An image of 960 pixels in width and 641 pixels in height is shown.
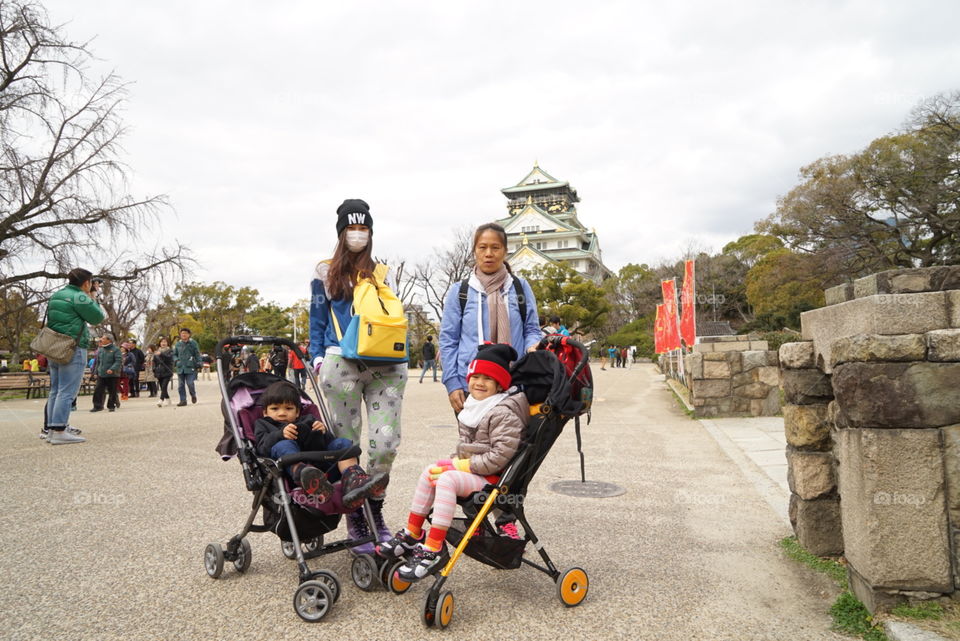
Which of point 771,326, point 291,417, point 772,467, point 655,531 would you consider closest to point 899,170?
point 771,326

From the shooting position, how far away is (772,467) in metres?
5.75

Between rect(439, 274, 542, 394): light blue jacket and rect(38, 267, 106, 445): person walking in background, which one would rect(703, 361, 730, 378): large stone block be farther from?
rect(38, 267, 106, 445): person walking in background

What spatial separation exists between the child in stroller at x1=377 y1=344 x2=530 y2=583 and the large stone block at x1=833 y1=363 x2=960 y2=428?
55.3 inches

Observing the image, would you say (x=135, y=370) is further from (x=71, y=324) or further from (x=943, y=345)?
(x=943, y=345)

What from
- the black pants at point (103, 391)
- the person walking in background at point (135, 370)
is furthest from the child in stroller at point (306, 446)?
the person walking in background at point (135, 370)

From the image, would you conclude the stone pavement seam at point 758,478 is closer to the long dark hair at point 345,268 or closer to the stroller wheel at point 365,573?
the stroller wheel at point 365,573

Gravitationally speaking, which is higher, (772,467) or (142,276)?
(142,276)

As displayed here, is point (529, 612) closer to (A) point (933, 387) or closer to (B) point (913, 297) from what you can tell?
(A) point (933, 387)

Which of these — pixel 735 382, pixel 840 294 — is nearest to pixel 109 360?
pixel 735 382

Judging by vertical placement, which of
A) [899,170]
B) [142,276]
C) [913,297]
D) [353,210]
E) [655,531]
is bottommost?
[655,531]

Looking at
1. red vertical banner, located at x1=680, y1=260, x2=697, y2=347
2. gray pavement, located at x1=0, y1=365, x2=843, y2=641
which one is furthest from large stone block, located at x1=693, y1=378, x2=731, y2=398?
gray pavement, located at x1=0, y1=365, x2=843, y2=641

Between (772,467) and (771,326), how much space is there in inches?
1365

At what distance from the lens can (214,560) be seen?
3.12 meters

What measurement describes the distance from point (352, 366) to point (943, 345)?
2.68 metres
